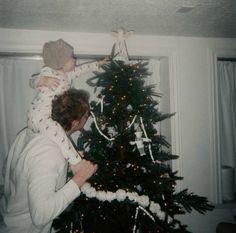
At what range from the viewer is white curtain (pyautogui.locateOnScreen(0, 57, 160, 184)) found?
2.89 meters

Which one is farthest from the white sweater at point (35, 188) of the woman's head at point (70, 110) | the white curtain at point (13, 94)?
the white curtain at point (13, 94)

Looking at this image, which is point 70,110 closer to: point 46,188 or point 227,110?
point 46,188

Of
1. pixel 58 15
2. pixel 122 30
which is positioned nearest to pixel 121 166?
pixel 122 30

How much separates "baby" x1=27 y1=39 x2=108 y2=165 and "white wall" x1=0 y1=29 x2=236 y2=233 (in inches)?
36.4

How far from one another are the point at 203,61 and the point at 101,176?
1833mm

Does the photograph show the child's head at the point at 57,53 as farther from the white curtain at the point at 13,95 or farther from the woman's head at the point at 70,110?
the white curtain at the point at 13,95

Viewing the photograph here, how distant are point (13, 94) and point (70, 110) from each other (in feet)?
5.06

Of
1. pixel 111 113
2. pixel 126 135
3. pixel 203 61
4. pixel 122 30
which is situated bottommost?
pixel 126 135

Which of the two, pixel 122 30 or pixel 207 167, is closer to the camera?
pixel 122 30

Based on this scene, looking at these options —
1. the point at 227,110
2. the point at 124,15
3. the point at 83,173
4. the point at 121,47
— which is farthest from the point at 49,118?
the point at 227,110

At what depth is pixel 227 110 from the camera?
3461 mm

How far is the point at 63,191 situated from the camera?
1344mm

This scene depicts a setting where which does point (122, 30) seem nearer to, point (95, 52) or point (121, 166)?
point (95, 52)

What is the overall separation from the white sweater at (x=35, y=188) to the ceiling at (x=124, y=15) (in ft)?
3.60
